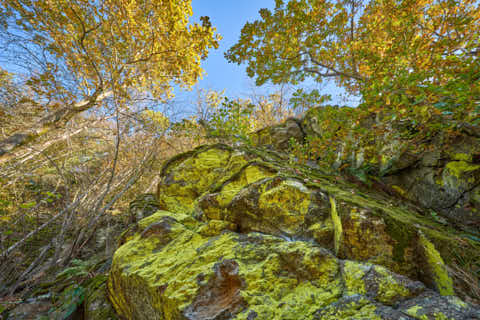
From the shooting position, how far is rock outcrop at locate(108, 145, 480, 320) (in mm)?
1197

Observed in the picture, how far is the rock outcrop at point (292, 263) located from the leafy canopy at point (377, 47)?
5.37 feet

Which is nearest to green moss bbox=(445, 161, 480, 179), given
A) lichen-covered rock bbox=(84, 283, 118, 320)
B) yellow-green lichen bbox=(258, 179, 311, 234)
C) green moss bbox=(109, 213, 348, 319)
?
yellow-green lichen bbox=(258, 179, 311, 234)

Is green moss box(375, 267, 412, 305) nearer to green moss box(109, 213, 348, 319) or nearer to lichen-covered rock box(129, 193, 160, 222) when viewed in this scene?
green moss box(109, 213, 348, 319)

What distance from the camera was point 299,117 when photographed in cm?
726

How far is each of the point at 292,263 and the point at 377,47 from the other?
18.5ft

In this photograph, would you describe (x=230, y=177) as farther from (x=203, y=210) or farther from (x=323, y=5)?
(x=323, y=5)

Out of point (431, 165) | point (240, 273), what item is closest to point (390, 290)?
point (240, 273)

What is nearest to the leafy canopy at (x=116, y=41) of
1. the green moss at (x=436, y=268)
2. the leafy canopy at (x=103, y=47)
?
the leafy canopy at (x=103, y=47)

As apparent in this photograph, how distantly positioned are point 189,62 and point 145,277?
7.16 metres

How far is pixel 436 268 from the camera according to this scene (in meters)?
1.49

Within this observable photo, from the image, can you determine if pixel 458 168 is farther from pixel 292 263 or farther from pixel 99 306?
pixel 99 306

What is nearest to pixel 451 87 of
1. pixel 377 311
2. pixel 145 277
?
pixel 377 311

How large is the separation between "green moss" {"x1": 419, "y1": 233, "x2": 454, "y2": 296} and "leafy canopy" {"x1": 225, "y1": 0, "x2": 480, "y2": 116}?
1567 millimetres

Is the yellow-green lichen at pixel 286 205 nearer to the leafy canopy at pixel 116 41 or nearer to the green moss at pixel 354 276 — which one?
the green moss at pixel 354 276
